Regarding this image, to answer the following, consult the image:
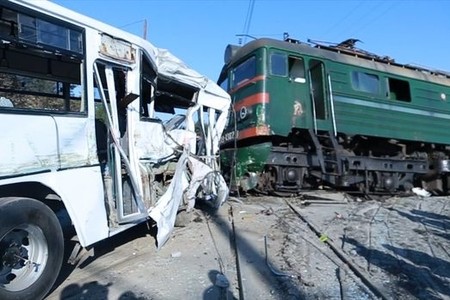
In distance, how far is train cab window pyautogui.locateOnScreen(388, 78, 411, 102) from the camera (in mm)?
12383

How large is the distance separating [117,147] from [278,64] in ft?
20.3

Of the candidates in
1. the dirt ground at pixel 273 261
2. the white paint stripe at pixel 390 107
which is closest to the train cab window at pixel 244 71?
the white paint stripe at pixel 390 107

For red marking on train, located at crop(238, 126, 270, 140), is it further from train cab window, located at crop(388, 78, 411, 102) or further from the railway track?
train cab window, located at crop(388, 78, 411, 102)

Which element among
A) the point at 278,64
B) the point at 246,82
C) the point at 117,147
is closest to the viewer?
the point at 117,147

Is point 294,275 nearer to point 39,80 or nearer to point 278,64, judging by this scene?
point 39,80

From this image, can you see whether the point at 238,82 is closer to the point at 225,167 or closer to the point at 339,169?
the point at 225,167

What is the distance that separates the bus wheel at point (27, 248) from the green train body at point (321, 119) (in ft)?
20.4

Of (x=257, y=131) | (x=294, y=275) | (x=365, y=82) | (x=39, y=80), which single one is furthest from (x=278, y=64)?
(x=294, y=275)

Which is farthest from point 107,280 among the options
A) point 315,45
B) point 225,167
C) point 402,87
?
point 402,87

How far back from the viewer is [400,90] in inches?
494

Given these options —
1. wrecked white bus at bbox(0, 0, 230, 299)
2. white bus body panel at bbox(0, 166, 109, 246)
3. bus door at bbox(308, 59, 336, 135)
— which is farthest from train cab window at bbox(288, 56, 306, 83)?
white bus body panel at bbox(0, 166, 109, 246)

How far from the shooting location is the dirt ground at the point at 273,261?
413 cm

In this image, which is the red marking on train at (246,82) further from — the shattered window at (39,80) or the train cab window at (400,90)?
the shattered window at (39,80)

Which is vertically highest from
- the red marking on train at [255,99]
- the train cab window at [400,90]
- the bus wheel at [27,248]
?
the train cab window at [400,90]
